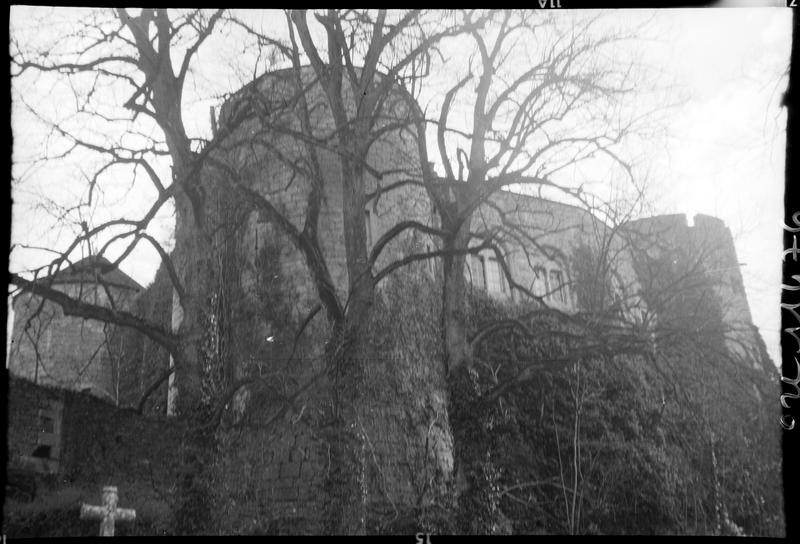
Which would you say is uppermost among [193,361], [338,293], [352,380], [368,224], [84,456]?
[368,224]

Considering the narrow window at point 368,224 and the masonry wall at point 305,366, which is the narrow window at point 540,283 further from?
the narrow window at point 368,224

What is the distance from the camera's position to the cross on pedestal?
155 inches

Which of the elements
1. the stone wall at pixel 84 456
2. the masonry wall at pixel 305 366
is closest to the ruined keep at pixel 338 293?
the masonry wall at pixel 305 366

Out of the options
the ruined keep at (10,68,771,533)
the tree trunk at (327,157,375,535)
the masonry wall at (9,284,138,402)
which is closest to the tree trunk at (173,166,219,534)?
the ruined keep at (10,68,771,533)

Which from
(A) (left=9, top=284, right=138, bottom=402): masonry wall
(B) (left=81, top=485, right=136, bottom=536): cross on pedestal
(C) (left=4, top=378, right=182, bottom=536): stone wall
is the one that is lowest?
(B) (left=81, top=485, right=136, bottom=536): cross on pedestal

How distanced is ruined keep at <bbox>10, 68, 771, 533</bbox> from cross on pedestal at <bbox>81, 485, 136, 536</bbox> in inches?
17.9

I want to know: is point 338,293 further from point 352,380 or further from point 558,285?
point 558,285

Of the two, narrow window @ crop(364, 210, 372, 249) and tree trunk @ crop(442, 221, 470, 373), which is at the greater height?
narrow window @ crop(364, 210, 372, 249)

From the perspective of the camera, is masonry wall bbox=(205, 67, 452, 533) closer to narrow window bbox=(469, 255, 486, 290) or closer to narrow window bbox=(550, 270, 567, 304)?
narrow window bbox=(469, 255, 486, 290)

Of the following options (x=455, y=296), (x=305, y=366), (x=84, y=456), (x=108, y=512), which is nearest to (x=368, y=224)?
(x=455, y=296)

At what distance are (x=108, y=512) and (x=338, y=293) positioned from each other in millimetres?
1665

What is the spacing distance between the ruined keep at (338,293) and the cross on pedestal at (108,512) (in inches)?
17.9

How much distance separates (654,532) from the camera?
4.09 metres

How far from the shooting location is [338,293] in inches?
181
